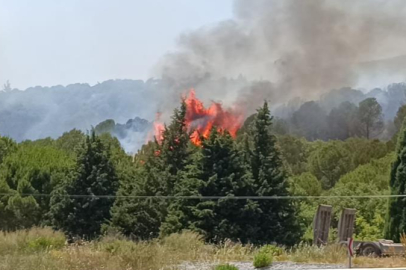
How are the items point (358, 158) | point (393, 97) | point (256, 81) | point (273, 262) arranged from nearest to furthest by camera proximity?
point (273, 262) → point (256, 81) → point (393, 97) → point (358, 158)

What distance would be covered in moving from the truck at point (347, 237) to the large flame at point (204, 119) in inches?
109

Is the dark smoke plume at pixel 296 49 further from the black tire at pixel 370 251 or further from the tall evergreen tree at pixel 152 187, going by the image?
the black tire at pixel 370 251

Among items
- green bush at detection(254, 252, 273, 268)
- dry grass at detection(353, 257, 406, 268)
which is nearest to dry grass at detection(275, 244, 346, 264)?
dry grass at detection(353, 257, 406, 268)

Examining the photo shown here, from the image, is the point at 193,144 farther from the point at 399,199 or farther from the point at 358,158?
the point at 358,158

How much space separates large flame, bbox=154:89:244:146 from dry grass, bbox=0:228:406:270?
3123 mm

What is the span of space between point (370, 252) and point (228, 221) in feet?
9.66

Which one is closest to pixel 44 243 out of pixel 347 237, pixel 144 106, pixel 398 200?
pixel 144 106

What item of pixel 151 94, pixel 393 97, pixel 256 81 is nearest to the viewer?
pixel 151 94

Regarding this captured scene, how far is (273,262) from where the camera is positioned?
36.5 ft

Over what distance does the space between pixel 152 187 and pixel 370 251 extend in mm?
4802

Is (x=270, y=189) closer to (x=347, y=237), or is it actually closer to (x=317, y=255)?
(x=347, y=237)

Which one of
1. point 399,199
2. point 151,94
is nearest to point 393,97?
point 399,199

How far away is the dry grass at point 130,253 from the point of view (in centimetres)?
974

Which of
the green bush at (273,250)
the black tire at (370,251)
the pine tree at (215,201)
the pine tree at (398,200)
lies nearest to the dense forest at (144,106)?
the pine tree at (215,201)
